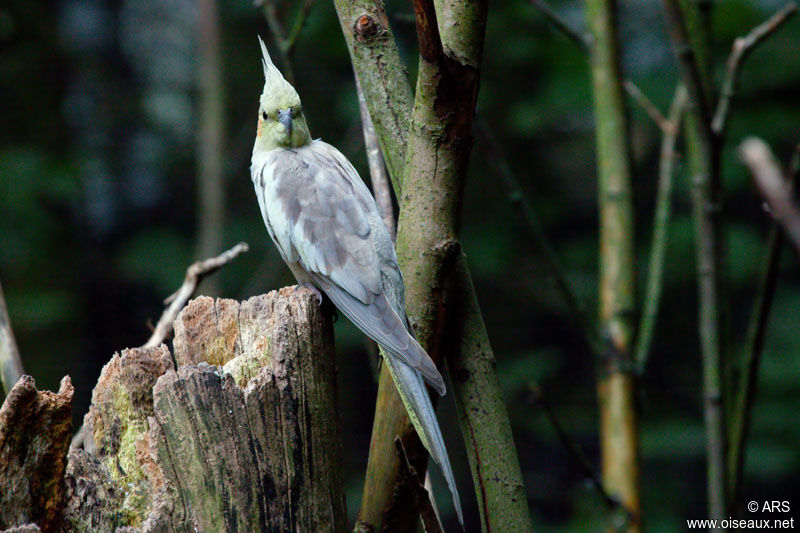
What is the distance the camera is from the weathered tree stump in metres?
1.60

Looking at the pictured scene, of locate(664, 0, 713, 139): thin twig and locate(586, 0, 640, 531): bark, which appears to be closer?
locate(664, 0, 713, 139): thin twig

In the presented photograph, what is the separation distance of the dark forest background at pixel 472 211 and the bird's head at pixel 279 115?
70.2 inches

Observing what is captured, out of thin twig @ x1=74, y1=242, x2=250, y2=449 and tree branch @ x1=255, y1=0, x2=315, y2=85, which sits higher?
tree branch @ x1=255, y1=0, x2=315, y2=85

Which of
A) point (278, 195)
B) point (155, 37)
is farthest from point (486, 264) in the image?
point (155, 37)

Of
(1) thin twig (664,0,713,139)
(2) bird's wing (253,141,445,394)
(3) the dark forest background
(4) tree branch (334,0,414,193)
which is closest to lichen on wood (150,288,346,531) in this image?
(2) bird's wing (253,141,445,394)

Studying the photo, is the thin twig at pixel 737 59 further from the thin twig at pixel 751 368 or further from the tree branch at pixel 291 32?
the tree branch at pixel 291 32

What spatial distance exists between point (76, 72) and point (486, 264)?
377 centimetres

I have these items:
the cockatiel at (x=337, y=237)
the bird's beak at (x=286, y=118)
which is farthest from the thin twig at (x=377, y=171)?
the bird's beak at (x=286, y=118)

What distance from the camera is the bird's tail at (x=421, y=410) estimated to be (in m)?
1.92

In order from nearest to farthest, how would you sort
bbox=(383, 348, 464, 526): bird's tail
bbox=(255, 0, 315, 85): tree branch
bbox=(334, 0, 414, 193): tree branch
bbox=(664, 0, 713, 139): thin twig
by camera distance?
bbox=(383, 348, 464, 526): bird's tail → bbox=(334, 0, 414, 193): tree branch → bbox=(664, 0, 713, 139): thin twig → bbox=(255, 0, 315, 85): tree branch

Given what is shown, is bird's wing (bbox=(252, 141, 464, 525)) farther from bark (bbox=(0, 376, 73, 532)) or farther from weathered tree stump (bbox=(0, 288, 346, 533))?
bark (bbox=(0, 376, 73, 532))

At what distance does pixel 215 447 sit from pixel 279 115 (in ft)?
5.75

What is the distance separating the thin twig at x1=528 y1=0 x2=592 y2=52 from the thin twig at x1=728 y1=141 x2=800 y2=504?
1008 mm

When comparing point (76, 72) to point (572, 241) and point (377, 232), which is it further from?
point (377, 232)
